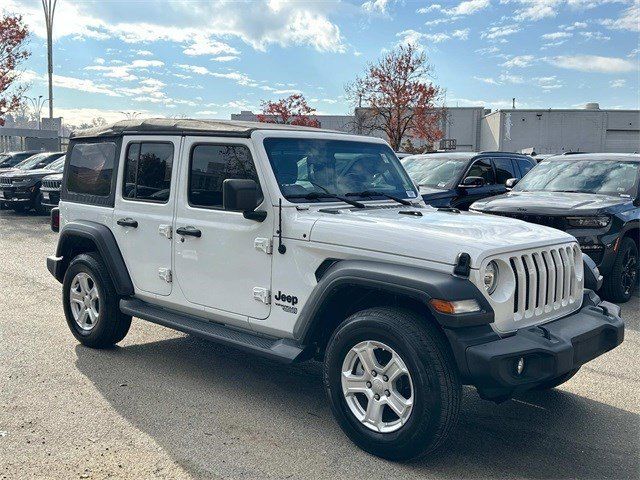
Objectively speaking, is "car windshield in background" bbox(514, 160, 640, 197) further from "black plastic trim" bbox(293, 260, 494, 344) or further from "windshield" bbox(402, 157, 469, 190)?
"black plastic trim" bbox(293, 260, 494, 344)

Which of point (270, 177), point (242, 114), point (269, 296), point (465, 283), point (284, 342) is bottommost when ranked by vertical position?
point (284, 342)

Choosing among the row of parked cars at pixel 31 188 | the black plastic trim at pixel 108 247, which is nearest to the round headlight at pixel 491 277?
the black plastic trim at pixel 108 247

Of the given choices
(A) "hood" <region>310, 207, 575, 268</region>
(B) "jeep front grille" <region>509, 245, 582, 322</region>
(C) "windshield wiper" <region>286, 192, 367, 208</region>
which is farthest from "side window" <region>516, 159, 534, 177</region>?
(C) "windshield wiper" <region>286, 192, 367, 208</region>

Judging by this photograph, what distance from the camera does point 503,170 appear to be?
38.5 ft

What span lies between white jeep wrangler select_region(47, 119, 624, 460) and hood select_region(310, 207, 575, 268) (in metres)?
0.01

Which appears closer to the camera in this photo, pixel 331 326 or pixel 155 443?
pixel 155 443

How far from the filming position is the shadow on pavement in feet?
12.2

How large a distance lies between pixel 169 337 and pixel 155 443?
2500mm

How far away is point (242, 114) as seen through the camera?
219 feet

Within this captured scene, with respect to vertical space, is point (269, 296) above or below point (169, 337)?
above

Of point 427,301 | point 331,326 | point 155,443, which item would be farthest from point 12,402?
point 427,301

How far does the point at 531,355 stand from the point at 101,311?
376 cm

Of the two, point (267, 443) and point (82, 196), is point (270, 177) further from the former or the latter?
point (82, 196)

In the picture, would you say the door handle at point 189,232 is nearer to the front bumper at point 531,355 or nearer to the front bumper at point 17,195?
the front bumper at point 531,355
